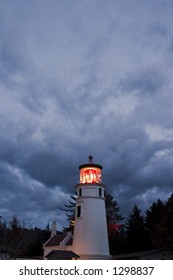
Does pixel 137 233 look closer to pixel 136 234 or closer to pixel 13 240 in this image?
pixel 136 234

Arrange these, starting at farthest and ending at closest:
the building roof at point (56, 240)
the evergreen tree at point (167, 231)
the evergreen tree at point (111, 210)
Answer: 1. the evergreen tree at point (111, 210)
2. the building roof at point (56, 240)
3. the evergreen tree at point (167, 231)

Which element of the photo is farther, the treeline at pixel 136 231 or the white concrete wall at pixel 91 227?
the treeline at pixel 136 231

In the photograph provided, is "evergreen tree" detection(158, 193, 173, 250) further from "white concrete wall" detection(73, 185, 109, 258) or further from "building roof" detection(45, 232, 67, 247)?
"building roof" detection(45, 232, 67, 247)

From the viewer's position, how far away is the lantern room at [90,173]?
3487 centimetres

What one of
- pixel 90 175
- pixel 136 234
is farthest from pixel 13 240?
pixel 136 234

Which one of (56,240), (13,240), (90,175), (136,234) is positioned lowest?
(13,240)

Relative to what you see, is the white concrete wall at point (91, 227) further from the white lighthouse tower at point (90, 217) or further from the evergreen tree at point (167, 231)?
the evergreen tree at point (167, 231)

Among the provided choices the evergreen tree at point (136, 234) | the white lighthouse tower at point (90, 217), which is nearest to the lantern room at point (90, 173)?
the white lighthouse tower at point (90, 217)

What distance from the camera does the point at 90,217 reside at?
32.9 m

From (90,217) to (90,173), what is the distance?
4563 millimetres

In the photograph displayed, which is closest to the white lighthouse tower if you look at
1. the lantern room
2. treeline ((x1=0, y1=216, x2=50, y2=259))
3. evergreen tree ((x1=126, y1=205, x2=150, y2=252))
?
the lantern room
